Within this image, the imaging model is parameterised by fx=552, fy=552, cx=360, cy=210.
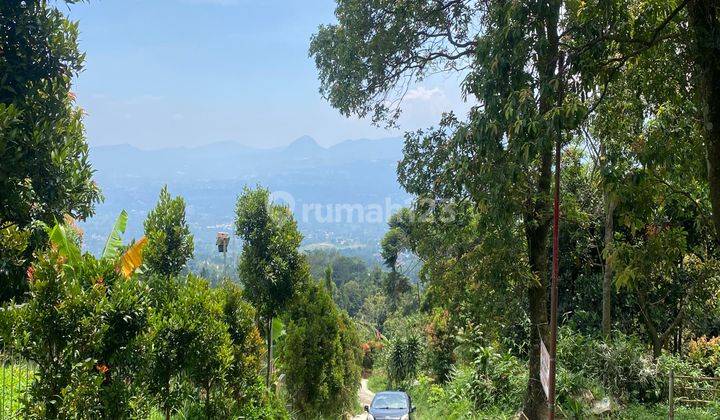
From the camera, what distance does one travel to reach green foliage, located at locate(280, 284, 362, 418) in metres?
13.3

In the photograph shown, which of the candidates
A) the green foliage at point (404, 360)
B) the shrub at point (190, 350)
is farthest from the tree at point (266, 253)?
the green foliage at point (404, 360)

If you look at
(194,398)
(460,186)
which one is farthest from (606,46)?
(194,398)

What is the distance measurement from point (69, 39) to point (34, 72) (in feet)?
1.96

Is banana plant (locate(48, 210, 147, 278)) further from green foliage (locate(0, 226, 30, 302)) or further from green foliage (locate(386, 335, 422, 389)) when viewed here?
green foliage (locate(386, 335, 422, 389))

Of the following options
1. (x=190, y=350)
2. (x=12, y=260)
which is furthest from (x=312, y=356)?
(x=12, y=260)

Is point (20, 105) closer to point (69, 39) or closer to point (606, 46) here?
point (69, 39)

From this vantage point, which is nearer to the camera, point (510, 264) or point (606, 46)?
point (606, 46)

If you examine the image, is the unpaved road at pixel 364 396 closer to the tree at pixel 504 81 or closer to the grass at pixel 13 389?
the tree at pixel 504 81

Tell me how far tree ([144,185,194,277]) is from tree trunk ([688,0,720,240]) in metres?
8.18

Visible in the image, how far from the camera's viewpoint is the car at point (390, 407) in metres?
15.4

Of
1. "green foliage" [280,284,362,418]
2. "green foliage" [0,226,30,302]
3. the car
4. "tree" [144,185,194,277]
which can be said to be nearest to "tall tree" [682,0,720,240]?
"green foliage" [0,226,30,302]

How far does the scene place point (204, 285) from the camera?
8219 millimetres

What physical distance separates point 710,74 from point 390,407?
12389 mm

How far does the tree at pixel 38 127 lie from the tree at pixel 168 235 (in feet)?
9.86
